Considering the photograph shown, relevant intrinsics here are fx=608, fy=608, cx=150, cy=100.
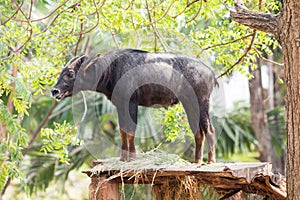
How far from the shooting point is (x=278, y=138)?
8.02 metres

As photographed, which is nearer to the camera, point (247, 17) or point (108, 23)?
point (247, 17)

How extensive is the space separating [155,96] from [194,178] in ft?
1.83

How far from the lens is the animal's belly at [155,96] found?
3.50 meters

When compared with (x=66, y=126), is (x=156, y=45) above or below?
above

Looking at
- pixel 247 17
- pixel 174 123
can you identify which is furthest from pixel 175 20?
pixel 247 17

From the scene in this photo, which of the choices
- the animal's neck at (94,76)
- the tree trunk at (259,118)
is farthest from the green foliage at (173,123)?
the tree trunk at (259,118)

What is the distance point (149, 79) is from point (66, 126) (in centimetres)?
110

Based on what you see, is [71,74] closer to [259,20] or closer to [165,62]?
[165,62]

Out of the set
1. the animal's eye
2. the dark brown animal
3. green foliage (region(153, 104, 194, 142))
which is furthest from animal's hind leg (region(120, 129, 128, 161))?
the animal's eye

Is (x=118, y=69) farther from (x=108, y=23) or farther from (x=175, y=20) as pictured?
(x=175, y=20)

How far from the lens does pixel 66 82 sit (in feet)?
11.7

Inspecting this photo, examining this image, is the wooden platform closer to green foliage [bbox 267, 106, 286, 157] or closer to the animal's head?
the animal's head

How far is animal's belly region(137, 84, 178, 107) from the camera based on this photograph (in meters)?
3.50

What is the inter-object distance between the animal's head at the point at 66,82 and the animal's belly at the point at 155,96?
409mm
